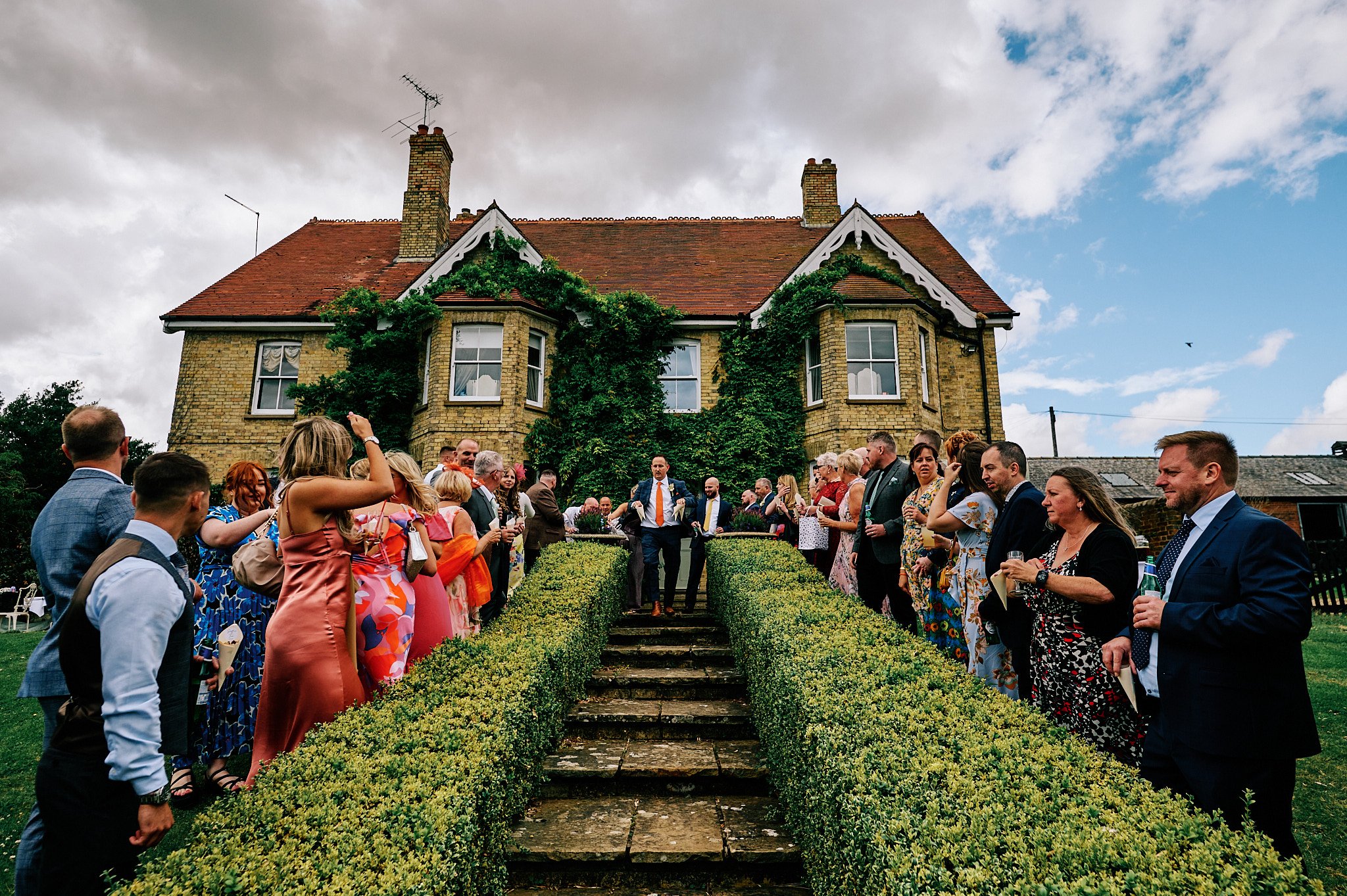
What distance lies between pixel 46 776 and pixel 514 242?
15270 mm

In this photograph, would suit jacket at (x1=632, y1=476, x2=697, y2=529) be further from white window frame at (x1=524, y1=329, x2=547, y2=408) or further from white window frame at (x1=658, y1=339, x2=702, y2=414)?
white window frame at (x1=524, y1=329, x2=547, y2=408)

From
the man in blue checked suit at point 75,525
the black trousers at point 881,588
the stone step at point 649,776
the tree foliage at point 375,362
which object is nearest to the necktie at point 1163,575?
the stone step at point 649,776

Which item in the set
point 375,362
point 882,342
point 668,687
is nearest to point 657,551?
point 668,687

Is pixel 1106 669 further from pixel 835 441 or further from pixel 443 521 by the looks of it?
pixel 835 441

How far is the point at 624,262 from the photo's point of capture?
61.9ft

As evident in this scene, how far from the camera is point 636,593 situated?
10219 mm

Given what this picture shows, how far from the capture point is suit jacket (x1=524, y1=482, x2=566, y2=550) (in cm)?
914

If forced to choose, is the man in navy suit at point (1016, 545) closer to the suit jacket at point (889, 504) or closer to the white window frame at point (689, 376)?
the suit jacket at point (889, 504)

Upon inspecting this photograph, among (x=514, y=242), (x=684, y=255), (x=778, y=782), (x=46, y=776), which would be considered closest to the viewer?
(x=46, y=776)

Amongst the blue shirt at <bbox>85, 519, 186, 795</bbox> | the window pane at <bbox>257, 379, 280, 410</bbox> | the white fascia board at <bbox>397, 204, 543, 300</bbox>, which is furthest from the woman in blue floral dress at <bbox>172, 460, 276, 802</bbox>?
the window pane at <bbox>257, 379, 280, 410</bbox>

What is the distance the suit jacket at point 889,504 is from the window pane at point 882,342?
9.27 meters

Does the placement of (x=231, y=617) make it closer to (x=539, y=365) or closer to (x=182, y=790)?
(x=182, y=790)

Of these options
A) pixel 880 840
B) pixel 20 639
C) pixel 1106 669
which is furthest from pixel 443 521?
pixel 20 639

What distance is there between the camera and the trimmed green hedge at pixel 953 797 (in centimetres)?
190
